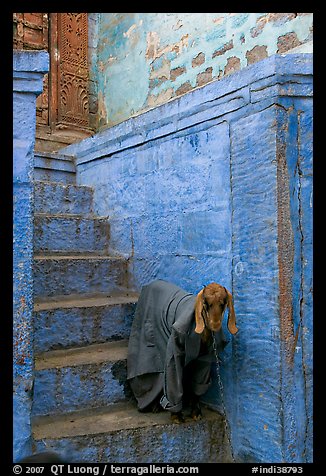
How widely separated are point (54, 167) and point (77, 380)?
2.98 m

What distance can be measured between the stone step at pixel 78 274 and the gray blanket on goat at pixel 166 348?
76 cm

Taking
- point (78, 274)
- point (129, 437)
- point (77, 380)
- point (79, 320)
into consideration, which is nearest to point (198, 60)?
point (78, 274)

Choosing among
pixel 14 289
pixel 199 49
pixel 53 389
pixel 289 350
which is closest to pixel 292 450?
pixel 289 350

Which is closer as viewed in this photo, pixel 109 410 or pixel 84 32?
pixel 109 410

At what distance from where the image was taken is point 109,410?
342cm

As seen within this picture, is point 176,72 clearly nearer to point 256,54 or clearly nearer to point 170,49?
point 170,49

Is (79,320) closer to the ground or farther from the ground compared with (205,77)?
closer to the ground

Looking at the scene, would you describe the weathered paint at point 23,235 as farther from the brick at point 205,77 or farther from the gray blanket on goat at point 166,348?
the brick at point 205,77

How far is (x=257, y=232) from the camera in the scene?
318 cm

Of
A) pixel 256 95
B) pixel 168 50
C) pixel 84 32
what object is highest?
pixel 84 32

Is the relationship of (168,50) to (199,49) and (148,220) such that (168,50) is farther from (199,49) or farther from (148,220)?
(148,220)

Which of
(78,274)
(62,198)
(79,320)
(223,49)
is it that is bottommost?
(79,320)

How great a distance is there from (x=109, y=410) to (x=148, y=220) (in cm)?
171

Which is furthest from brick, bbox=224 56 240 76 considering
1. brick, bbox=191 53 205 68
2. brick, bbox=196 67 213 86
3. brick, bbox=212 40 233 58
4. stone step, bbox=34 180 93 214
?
stone step, bbox=34 180 93 214
